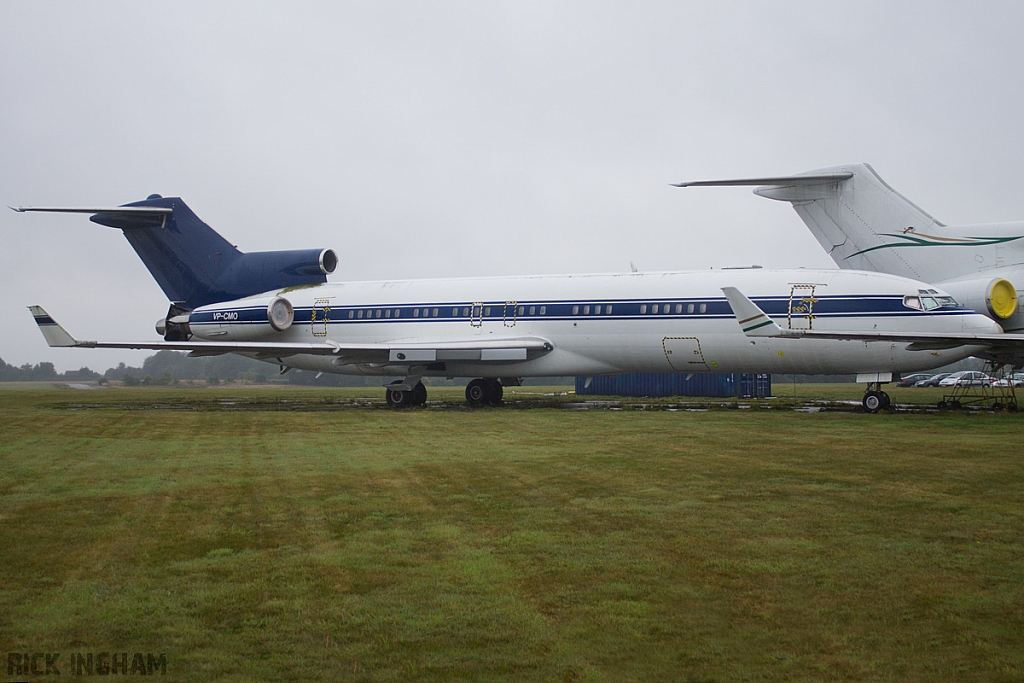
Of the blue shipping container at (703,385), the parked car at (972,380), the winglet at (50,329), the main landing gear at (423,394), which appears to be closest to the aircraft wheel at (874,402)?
the main landing gear at (423,394)

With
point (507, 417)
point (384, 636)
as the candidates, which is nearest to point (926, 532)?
point (384, 636)

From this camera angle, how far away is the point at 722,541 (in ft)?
21.9

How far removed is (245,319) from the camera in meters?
28.4

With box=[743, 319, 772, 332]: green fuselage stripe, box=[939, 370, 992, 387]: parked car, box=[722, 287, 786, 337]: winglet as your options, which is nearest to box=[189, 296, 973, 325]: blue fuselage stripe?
box=[722, 287, 786, 337]: winglet

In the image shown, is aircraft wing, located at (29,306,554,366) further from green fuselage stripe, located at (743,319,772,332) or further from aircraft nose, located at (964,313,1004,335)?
aircraft nose, located at (964,313,1004,335)

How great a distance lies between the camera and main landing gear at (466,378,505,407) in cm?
2723

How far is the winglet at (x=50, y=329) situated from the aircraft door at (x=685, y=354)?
17.3 m

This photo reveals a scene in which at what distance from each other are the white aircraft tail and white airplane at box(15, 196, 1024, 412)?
65.7 inches

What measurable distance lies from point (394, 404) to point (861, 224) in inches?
573

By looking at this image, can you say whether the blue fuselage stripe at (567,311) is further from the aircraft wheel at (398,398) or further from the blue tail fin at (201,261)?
the aircraft wheel at (398,398)

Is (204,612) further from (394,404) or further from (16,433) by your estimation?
(394,404)

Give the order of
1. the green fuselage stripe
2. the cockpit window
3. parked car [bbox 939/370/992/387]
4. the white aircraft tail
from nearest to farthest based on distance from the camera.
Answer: the green fuselage stripe
the cockpit window
the white aircraft tail
parked car [bbox 939/370/992/387]

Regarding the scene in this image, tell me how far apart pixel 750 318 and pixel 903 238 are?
21.0 ft

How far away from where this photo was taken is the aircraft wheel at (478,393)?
27.2 m
